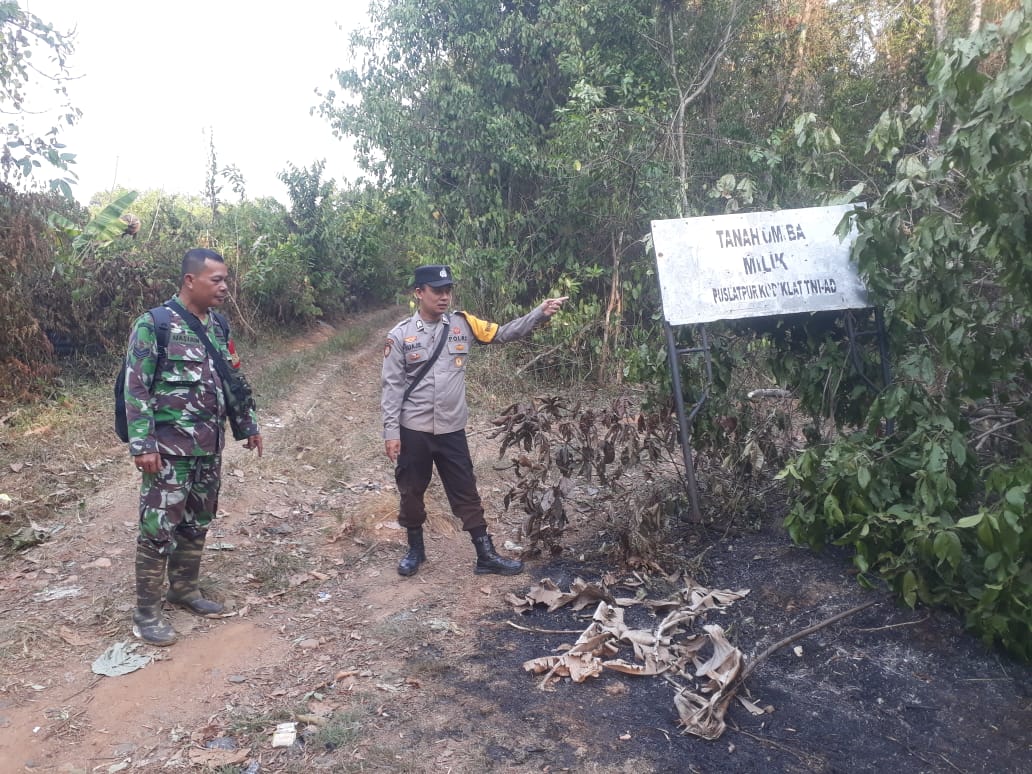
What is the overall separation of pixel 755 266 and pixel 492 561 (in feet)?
7.63

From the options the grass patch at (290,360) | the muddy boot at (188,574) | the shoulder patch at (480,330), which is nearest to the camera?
the muddy boot at (188,574)

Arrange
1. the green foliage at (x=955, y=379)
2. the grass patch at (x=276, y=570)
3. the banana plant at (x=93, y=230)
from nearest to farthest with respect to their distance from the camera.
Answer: the green foliage at (x=955, y=379) → the grass patch at (x=276, y=570) → the banana plant at (x=93, y=230)

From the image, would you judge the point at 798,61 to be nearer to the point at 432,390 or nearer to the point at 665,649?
the point at 432,390

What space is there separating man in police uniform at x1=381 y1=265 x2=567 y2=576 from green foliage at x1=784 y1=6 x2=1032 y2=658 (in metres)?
1.81

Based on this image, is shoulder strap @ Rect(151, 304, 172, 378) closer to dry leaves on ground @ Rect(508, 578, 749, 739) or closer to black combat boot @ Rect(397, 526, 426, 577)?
black combat boot @ Rect(397, 526, 426, 577)

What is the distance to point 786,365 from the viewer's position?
5.13m

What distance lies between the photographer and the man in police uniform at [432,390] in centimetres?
474

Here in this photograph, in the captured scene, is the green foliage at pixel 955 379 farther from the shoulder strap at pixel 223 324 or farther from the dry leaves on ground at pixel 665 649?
the shoulder strap at pixel 223 324

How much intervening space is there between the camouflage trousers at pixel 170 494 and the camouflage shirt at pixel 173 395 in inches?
3.1

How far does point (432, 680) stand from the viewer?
380 centimetres

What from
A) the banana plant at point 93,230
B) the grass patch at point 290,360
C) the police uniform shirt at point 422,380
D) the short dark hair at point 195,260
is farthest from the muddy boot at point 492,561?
the banana plant at point 93,230

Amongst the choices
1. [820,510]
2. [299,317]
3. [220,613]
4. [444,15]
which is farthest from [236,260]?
[820,510]

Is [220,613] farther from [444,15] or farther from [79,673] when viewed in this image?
[444,15]

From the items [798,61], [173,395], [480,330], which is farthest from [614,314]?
[173,395]
